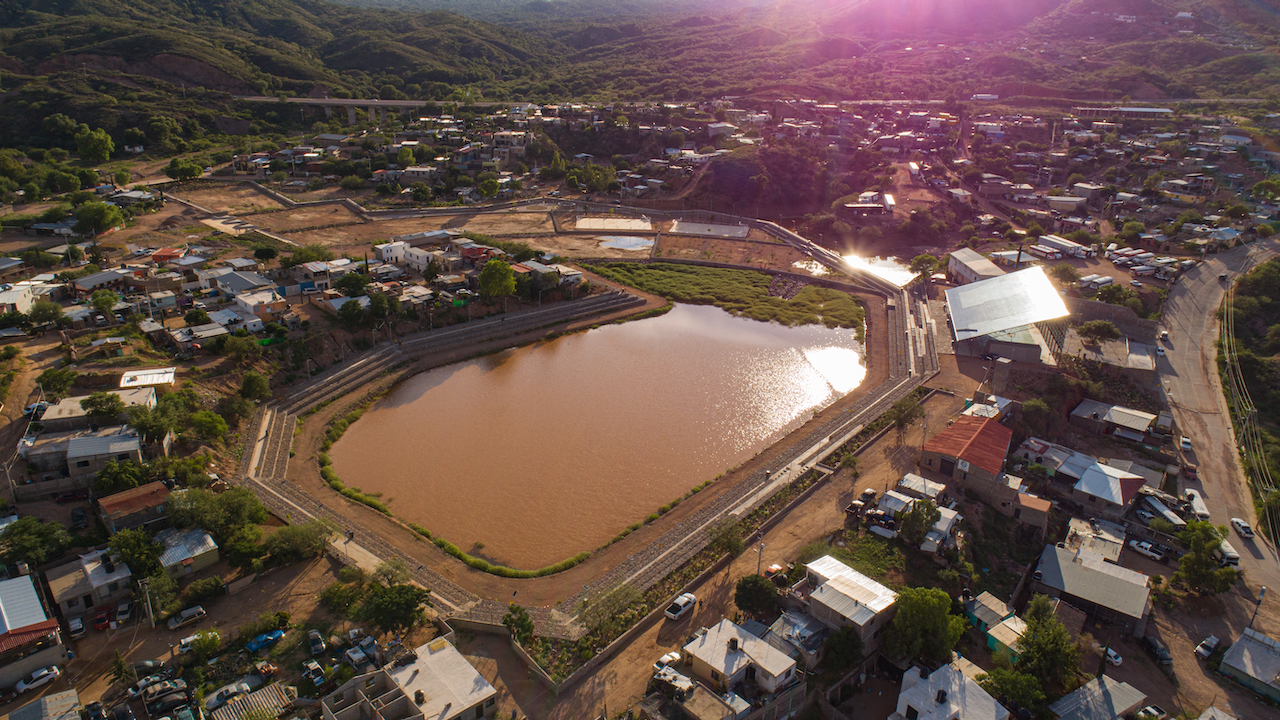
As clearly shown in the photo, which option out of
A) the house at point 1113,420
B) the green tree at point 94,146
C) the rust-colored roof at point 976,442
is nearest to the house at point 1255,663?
the rust-colored roof at point 976,442

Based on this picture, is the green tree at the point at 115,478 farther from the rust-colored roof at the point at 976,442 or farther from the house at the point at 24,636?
the rust-colored roof at the point at 976,442

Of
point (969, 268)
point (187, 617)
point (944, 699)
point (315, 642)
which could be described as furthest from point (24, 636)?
point (969, 268)

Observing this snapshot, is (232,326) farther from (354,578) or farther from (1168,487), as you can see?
(1168,487)

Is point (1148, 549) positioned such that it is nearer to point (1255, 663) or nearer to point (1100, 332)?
point (1255, 663)

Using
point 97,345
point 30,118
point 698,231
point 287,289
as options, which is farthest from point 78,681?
point 30,118

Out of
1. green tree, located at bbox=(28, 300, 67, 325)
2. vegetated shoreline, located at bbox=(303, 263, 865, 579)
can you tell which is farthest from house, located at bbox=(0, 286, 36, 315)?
vegetated shoreline, located at bbox=(303, 263, 865, 579)

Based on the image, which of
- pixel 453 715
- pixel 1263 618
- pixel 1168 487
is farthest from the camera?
pixel 1168 487

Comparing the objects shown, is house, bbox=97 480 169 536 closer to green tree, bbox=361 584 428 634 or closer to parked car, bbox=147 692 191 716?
parked car, bbox=147 692 191 716
